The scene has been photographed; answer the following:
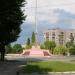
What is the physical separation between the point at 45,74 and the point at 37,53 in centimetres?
5115

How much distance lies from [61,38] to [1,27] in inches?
5574

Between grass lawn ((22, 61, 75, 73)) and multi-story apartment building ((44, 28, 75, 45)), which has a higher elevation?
multi-story apartment building ((44, 28, 75, 45))

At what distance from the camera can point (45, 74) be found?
2048 centimetres

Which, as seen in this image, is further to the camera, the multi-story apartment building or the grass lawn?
the multi-story apartment building

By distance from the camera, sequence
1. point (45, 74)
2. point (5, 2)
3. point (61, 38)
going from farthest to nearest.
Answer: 1. point (61, 38)
2. point (5, 2)
3. point (45, 74)

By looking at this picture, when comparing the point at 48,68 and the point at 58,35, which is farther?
the point at 58,35

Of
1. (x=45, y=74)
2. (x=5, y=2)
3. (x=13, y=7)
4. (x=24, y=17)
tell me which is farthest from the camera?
(x=24, y=17)

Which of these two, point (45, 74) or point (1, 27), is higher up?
point (1, 27)

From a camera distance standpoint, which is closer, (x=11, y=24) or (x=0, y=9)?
(x=0, y=9)

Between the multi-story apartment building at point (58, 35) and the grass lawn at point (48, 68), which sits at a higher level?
the multi-story apartment building at point (58, 35)

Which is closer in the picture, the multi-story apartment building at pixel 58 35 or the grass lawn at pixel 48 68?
the grass lawn at pixel 48 68

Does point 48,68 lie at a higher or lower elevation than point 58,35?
lower

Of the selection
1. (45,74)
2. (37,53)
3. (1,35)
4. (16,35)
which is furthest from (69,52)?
(45,74)

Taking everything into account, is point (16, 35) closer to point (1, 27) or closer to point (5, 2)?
point (1, 27)
